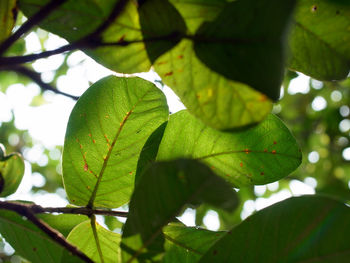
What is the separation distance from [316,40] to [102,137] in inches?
21.3

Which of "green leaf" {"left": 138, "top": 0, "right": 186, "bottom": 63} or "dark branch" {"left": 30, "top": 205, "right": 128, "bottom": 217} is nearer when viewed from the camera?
"green leaf" {"left": 138, "top": 0, "right": 186, "bottom": 63}

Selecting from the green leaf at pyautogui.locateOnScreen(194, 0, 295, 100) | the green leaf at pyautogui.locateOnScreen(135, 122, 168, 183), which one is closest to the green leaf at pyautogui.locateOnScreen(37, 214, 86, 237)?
A: the green leaf at pyautogui.locateOnScreen(135, 122, 168, 183)

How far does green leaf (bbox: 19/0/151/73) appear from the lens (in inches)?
28.9

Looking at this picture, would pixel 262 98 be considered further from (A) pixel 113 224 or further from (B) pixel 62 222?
(A) pixel 113 224

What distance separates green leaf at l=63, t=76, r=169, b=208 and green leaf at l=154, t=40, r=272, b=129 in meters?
0.21

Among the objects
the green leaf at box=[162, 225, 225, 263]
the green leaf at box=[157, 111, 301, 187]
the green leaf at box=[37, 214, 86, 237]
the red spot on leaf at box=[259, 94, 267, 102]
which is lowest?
the green leaf at box=[162, 225, 225, 263]

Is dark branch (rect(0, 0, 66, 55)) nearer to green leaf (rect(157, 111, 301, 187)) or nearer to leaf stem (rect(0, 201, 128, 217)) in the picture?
leaf stem (rect(0, 201, 128, 217))

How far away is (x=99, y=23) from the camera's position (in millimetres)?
748

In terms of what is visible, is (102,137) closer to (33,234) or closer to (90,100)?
(90,100)

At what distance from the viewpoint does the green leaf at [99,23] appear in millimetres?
733

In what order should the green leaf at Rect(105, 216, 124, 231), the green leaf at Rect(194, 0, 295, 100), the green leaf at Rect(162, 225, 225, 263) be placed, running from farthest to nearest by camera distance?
1. the green leaf at Rect(105, 216, 124, 231)
2. the green leaf at Rect(162, 225, 225, 263)
3. the green leaf at Rect(194, 0, 295, 100)

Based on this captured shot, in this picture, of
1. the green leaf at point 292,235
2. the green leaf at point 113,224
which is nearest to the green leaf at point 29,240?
the green leaf at point 292,235

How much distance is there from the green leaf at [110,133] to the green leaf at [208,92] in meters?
0.21

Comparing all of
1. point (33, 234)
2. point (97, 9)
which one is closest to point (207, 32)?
point (97, 9)
